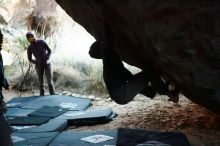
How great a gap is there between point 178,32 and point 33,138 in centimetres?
291

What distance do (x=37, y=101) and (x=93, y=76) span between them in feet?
5.09

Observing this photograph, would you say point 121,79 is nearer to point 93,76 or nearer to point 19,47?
point 93,76

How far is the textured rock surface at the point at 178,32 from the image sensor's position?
3.92 meters

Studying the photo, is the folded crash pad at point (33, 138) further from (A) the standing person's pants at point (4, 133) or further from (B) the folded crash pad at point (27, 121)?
(A) the standing person's pants at point (4, 133)

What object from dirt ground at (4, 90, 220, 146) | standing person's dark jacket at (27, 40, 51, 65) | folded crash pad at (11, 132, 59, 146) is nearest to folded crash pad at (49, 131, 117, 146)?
folded crash pad at (11, 132, 59, 146)

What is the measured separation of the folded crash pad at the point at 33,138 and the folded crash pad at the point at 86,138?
0.10m

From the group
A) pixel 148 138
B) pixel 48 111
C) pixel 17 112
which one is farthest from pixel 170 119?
pixel 17 112

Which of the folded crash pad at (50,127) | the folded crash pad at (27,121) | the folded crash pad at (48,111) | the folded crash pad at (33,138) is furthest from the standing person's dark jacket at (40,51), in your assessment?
the folded crash pad at (33,138)

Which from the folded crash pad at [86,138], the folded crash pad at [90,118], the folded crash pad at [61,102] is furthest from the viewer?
the folded crash pad at [61,102]

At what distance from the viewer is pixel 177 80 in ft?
15.6


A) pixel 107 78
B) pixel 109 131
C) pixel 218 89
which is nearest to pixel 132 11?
pixel 107 78

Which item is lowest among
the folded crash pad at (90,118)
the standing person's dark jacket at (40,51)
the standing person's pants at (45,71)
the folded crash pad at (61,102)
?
the folded crash pad at (90,118)

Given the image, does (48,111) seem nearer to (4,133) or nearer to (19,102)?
(19,102)

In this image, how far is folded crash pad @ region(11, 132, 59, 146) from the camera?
566 centimetres
